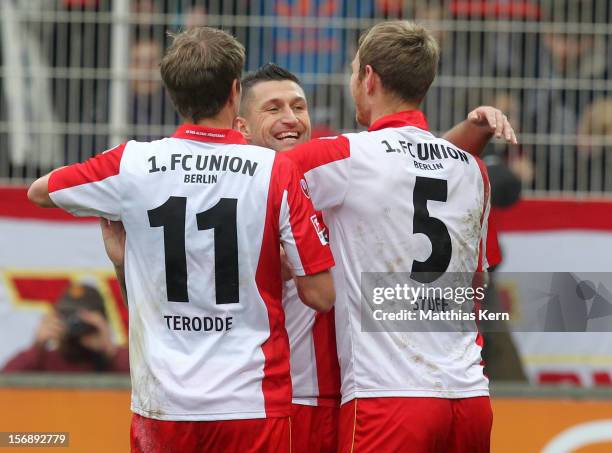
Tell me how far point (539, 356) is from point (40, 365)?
3353 millimetres

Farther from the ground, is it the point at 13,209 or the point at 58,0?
the point at 58,0

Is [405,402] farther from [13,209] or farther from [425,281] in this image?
[13,209]

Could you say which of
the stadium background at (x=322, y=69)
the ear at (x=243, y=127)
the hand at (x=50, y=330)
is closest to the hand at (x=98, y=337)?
the hand at (x=50, y=330)

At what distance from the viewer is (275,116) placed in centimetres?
525

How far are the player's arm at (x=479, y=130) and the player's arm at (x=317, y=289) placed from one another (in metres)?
0.91

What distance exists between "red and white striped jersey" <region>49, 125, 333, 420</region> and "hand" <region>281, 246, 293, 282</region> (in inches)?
1.7

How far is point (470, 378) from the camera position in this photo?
4398mm

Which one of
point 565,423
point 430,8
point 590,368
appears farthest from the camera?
point 430,8

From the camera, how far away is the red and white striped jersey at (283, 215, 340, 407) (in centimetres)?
465

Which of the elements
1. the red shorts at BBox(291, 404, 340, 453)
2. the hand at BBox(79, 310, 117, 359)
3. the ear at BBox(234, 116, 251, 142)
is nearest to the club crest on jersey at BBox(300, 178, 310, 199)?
the red shorts at BBox(291, 404, 340, 453)

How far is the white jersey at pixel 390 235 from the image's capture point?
14.2 feet

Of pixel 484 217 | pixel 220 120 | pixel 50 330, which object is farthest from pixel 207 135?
pixel 50 330

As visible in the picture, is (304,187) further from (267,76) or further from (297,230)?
(267,76)

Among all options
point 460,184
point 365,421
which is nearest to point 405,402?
point 365,421
